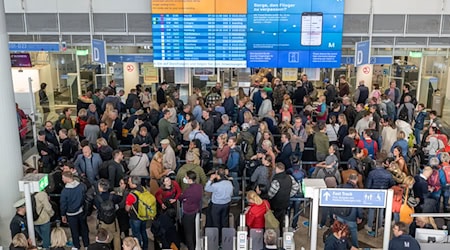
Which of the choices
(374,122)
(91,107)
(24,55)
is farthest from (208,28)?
(24,55)

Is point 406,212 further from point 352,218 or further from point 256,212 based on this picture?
point 256,212

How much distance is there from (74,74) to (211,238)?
10926 millimetres

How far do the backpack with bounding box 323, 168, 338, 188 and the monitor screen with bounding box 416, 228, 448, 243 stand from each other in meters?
1.43

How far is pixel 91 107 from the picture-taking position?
37.9 feet

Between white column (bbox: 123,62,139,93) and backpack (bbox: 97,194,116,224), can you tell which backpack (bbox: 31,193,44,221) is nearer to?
backpack (bbox: 97,194,116,224)

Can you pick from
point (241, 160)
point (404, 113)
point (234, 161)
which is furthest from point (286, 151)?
point (404, 113)

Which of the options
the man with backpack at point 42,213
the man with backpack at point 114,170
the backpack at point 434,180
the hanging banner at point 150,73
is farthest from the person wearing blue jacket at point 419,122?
the man with backpack at point 42,213

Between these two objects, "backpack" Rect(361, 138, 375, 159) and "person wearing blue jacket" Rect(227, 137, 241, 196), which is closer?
"person wearing blue jacket" Rect(227, 137, 241, 196)

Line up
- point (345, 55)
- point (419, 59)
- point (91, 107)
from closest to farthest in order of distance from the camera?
1. point (91, 107)
2. point (345, 55)
3. point (419, 59)

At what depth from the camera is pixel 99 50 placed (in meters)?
12.1

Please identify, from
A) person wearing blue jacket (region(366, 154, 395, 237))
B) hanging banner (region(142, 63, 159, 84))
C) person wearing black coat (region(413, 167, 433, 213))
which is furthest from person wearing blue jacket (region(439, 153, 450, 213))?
hanging banner (region(142, 63, 159, 84))

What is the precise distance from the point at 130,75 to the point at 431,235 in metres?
11.1

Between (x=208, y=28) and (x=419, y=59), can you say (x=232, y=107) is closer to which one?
(x=208, y=28)

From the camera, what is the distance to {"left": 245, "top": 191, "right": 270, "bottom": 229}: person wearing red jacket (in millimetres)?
7754
